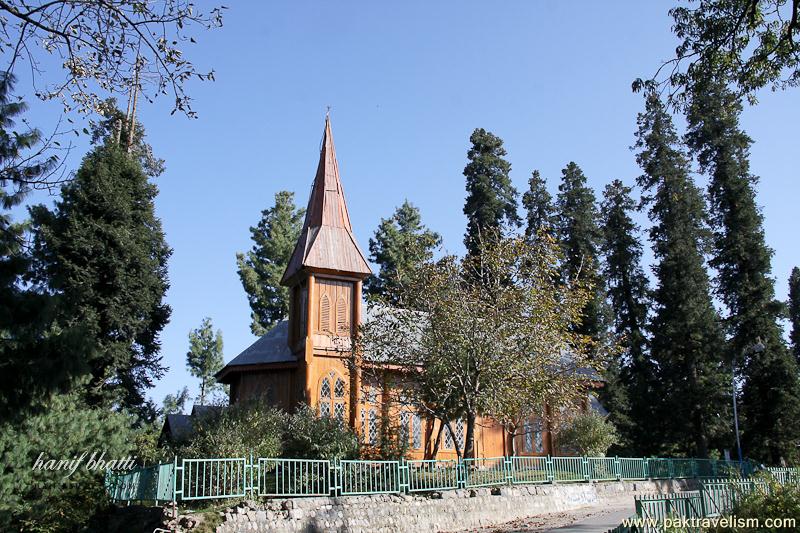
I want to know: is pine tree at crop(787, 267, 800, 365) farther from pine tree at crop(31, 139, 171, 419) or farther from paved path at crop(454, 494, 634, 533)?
pine tree at crop(31, 139, 171, 419)

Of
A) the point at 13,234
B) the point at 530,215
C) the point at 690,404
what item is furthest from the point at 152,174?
the point at 690,404

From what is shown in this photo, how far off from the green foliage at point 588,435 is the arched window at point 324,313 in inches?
442

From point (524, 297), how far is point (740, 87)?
944cm

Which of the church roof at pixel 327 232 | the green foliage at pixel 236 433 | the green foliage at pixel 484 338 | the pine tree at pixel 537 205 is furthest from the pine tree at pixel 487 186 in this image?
the green foliage at pixel 236 433

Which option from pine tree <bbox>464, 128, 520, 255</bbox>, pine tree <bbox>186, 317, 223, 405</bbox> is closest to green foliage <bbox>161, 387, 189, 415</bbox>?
pine tree <bbox>186, 317, 223, 405</bbox>

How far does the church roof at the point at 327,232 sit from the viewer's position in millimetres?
26203

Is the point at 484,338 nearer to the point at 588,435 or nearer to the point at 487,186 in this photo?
the point at 588,435

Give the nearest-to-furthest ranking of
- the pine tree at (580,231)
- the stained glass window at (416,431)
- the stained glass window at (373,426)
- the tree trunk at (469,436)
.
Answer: the tree trunk at (469,436) < the stained glass window at (373,426) < the stained glass window at (416,431) < the pine tree at (580,231)

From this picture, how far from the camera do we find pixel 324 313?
25.6 m

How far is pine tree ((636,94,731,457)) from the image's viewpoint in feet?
108

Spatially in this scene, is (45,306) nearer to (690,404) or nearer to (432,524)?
(432,524)

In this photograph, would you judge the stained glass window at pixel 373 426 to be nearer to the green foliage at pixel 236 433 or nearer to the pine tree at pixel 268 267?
the green foliage at pixel 236 433

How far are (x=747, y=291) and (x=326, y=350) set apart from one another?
69.4 feet

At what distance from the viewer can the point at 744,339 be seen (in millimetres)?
31812
